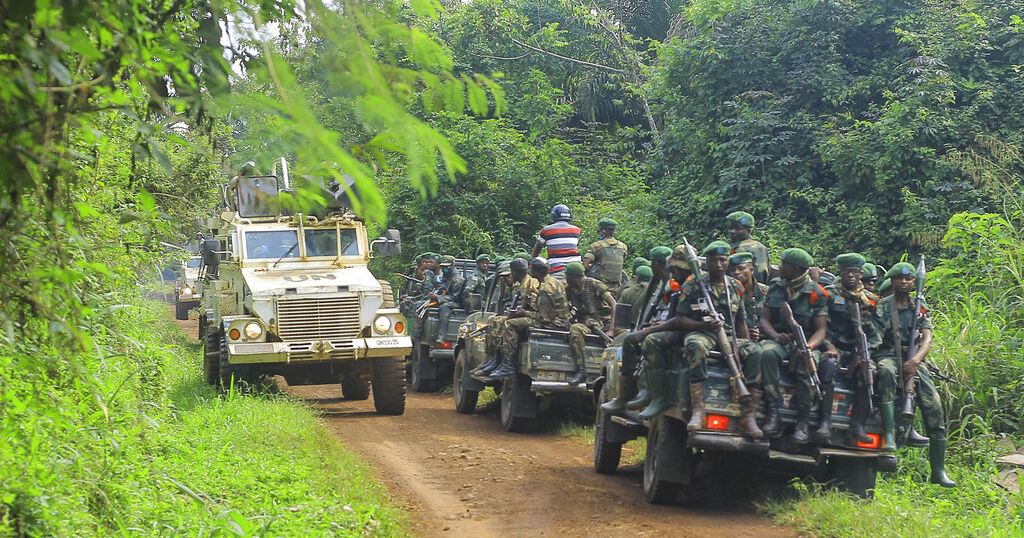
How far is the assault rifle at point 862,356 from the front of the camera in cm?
747

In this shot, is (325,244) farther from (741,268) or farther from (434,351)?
(741,268)

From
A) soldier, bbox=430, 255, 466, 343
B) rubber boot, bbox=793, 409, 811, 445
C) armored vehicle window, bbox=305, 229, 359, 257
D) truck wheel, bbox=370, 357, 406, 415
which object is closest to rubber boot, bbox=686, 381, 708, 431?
rubber boot, bbox=793, 409, 811, 445

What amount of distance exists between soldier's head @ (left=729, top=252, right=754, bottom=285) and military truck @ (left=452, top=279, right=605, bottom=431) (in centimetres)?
282

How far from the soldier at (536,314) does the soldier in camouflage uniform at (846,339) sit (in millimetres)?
3778

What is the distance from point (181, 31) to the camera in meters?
4.67

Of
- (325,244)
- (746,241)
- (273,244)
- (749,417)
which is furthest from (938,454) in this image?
(273,244)

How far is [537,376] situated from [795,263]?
13.0 feet

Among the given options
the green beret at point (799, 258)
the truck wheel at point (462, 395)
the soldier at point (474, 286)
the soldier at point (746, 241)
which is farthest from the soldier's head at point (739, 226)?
the soldier at point (474, 286)

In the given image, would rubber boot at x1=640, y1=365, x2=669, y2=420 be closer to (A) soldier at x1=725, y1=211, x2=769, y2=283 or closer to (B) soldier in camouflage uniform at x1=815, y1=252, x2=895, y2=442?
(B) soldier in camouflage uniform at x1=815, y1=252, x2=895, y2=442

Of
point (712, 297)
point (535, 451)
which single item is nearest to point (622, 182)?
point (535, 451)

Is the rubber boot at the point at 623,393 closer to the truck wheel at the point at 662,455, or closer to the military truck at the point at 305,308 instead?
the truck wheel at the point at 662,455

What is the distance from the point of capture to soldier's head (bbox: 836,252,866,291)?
324 inches

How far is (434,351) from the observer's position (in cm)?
1642

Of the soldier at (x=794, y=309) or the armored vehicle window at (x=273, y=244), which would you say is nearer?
the soldier at (x=794, y=309)
